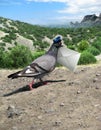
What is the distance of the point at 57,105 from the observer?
42.4 ft

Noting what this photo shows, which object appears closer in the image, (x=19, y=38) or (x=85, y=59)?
(x=85, y=59)

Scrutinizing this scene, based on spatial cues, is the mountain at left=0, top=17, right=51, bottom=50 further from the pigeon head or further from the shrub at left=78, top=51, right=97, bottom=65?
the pigeon head

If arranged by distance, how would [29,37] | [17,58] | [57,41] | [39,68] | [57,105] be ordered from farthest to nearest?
[29,37] < [17,58] < [57,41] < [39,68] < [57,105]

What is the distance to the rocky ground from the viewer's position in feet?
38.8

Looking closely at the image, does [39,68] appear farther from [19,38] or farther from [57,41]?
[19,38]

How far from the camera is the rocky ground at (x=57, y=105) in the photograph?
1181cm

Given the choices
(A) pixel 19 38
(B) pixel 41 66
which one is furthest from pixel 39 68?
(A) pixel 19 38

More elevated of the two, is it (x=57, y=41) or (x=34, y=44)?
(x=57, y=41)

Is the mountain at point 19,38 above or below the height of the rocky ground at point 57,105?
below

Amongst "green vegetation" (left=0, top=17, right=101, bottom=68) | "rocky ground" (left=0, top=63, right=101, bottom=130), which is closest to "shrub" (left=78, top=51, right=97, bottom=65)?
"green vegetation" (left=0, top=17, right=101, bottom=68)

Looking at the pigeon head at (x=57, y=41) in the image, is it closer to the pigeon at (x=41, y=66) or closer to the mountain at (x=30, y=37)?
the pigeon at (x=41, y=66)

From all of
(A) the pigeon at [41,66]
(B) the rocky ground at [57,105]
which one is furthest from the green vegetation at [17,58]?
(A) the pigeon at [41,66]

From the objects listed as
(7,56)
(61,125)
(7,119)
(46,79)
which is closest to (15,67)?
(7,56)

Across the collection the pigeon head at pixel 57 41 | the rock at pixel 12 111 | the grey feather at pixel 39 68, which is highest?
the pigeon head at pixel 57 41
